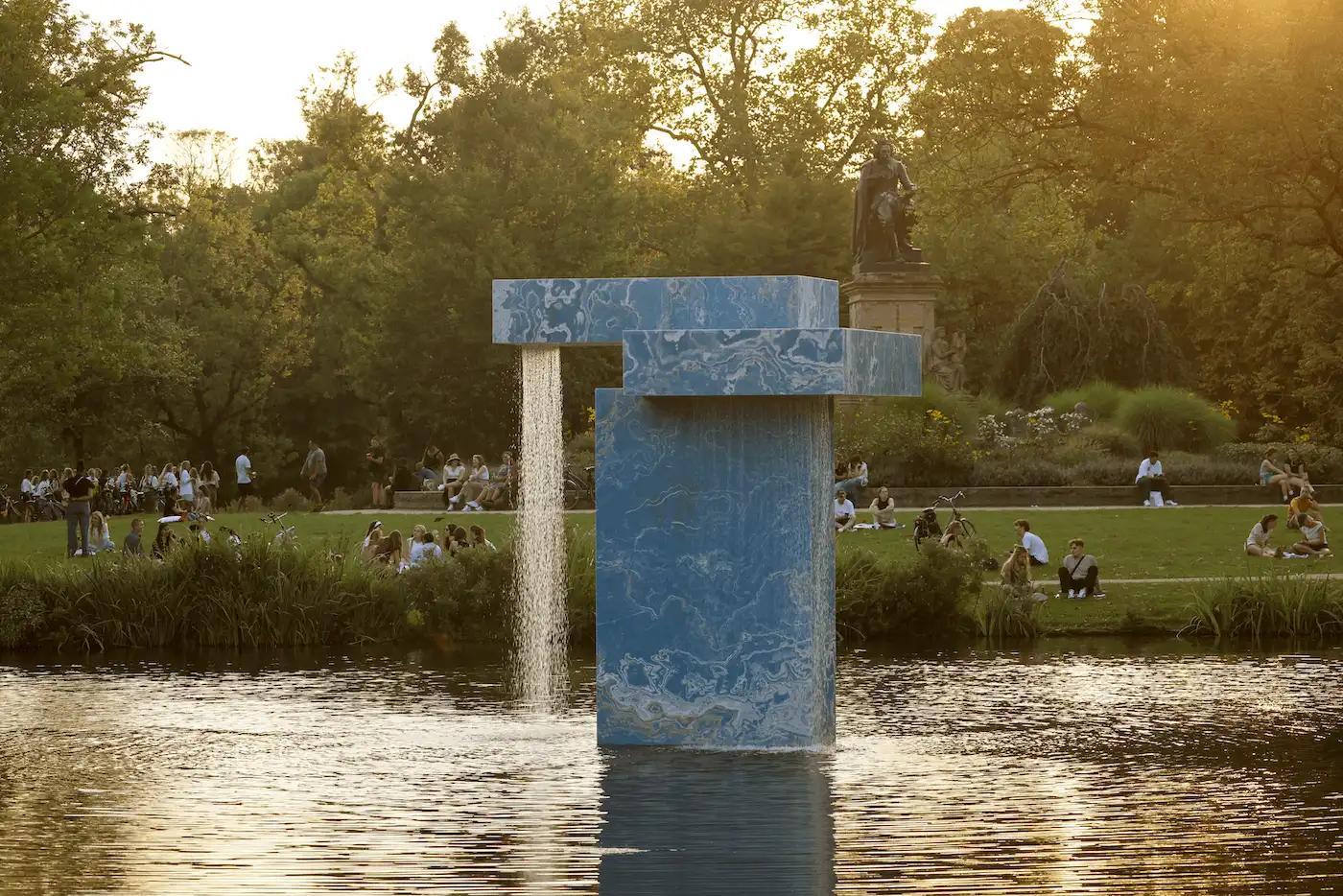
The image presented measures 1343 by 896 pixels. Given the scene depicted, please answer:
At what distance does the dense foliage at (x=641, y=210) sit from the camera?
87.9 ft

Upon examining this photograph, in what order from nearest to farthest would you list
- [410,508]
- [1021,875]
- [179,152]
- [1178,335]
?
[1021,875] → [410,508] → [1178,335] → [179,152]

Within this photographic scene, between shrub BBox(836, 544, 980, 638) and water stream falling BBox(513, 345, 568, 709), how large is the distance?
2.91 m

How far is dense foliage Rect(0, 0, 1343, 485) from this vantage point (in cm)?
2680

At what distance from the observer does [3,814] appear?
478 inches

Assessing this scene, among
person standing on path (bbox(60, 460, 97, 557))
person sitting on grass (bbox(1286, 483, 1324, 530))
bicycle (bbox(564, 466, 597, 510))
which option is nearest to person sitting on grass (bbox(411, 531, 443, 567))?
person standing on path (bbox(60, 460, 97, 557))

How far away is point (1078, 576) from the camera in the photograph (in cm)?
2361

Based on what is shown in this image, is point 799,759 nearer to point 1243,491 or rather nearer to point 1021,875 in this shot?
point 1021,875

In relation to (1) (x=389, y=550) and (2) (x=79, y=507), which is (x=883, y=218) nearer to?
(2) (x=79, y=507)

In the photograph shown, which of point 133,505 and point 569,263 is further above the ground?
point 569,263

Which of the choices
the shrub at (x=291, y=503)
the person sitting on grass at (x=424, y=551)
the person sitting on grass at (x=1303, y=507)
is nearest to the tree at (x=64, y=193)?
the shrub at (x=291, y=503)


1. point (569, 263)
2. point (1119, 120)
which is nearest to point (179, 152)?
point (569, 263)

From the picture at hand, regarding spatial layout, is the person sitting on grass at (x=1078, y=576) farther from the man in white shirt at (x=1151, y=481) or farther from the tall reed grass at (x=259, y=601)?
the man in white shirt at (x=1151, y=481)

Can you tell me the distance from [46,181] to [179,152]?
39.8 m

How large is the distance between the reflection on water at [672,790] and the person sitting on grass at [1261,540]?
7.77 m
